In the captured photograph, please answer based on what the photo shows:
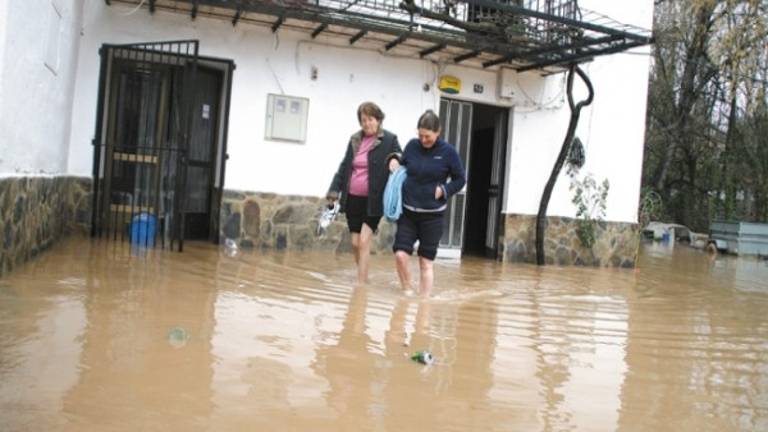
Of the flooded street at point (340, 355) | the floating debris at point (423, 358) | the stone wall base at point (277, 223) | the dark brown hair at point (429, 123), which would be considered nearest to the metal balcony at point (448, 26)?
the stone wall base at point (277, 223)

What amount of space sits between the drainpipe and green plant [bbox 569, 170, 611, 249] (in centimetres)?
59

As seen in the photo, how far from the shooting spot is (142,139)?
9.45 meters

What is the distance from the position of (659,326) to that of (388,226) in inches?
208

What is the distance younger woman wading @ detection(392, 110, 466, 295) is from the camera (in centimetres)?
597

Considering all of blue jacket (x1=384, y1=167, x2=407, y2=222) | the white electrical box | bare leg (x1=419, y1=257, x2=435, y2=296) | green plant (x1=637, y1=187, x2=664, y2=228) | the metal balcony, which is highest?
the metal balcony

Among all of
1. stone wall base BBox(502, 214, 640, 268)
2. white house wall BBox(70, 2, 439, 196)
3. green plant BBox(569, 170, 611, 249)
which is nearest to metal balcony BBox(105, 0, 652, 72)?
white house wall BBox(70, 2, 439, 196)

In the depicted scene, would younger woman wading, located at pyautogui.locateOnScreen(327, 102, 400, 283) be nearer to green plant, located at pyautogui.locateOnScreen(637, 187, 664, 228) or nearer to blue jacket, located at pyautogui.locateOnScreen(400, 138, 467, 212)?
blue jacket, located at pyautogui.locateOnScreen(400, 138, 467, 212)

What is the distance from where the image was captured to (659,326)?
562 cm

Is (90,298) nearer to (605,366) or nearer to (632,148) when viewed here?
(605,366)

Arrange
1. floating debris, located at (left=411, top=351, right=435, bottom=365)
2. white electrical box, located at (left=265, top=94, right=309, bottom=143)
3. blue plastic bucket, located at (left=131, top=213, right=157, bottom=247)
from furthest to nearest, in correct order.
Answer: white electrical box, located at (left=265, top=94, right=309, bottom=143) → blue plastic bucket, located at (left=131, top=213, right=157, bottom=247) → floating debris, located at (left=411, top=351, right=435, bottom=365)

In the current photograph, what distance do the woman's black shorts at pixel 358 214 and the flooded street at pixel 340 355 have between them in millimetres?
560

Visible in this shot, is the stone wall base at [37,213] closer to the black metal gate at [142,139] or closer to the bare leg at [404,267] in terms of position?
the black metal gate at [142,139]

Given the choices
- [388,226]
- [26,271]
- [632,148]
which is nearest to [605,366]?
[26,271]

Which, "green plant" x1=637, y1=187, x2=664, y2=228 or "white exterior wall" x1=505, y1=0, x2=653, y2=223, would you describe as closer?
"white exterior wall" x1=505, y1=0, x2=653, y2=223
